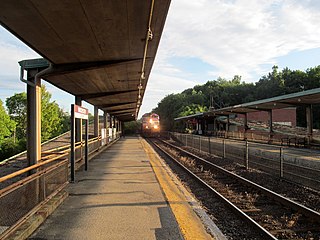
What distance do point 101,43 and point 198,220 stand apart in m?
5.59

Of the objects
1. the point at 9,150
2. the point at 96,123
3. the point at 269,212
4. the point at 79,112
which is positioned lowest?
the point at 9,150

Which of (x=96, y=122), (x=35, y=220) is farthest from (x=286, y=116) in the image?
(x=35, y=220)

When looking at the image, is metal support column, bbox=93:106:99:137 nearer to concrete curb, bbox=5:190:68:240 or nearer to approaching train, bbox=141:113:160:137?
concrete curb, bbox=5:190:68:240

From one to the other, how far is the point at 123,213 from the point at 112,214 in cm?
21

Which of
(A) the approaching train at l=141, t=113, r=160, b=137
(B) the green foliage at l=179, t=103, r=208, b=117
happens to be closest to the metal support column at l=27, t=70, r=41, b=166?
(A) the approaching train at l=141, t=113, r=160, b=137

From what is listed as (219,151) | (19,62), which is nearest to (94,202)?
(19,62)

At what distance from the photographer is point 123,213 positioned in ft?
19.1

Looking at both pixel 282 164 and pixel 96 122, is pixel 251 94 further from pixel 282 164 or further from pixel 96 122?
pixel 282 164

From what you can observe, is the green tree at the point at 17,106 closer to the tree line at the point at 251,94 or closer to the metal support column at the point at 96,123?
the tree line at the point at 251,94

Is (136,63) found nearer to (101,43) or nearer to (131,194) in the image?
(101,43)

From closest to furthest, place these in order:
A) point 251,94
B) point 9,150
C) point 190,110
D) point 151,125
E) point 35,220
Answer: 1. point 35,220
2. point 151,125
3. point 9,150
4. point 190,110
5. point 251,94

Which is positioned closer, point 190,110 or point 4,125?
point 4,125

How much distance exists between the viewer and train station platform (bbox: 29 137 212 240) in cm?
472

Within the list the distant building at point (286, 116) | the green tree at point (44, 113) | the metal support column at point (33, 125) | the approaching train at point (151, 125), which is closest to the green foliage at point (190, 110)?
the distant building at point (286, 116)
